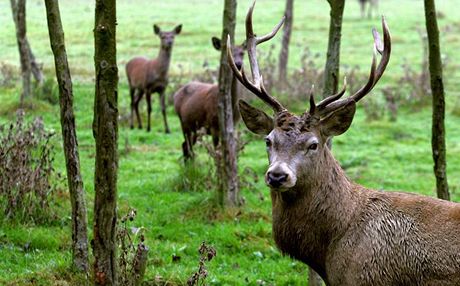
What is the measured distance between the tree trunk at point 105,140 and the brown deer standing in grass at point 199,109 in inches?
235

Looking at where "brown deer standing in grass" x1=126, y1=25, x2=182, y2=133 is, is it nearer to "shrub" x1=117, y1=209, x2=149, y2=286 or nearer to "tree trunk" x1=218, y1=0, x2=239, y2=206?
"tree trunk" x1=218, y1=0, x2=239, y2=206

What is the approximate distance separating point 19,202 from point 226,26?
2.93 metres

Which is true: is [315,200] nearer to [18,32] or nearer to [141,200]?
[141,200]

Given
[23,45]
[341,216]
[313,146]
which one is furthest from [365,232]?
[23,45]

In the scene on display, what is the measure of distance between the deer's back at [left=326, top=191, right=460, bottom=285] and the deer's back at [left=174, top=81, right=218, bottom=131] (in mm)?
6033

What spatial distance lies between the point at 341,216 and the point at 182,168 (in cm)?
506

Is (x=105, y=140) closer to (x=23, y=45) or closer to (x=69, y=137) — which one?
(x=69, y=137)

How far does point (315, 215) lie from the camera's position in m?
5.45

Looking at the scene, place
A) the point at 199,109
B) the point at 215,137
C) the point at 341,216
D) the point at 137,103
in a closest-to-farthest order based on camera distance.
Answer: the point at 341,216, the point at 215,137, the point at 199,109, the point at 137,103

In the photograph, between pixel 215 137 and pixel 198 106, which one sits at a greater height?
pixel 198 106

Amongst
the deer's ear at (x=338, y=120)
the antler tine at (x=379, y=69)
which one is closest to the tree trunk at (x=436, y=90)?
the antler tine at (x=379, y=69)

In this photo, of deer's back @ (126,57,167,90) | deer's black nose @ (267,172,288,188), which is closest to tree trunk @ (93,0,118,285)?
deer's black nose @ (267,172,288,188)

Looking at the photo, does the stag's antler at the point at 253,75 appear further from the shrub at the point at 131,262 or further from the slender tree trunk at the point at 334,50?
the shrub at the point at 131,262

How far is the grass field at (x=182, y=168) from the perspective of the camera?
7320mm
